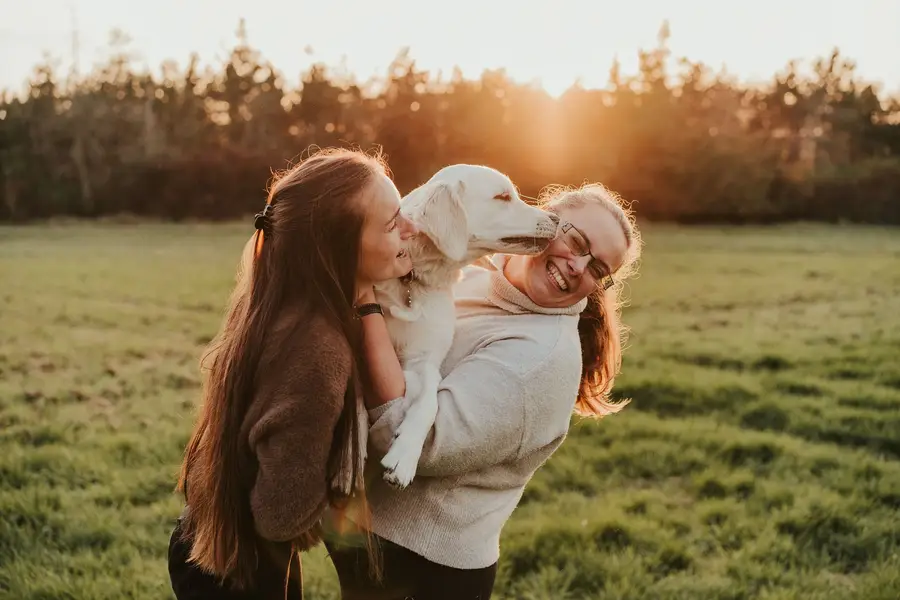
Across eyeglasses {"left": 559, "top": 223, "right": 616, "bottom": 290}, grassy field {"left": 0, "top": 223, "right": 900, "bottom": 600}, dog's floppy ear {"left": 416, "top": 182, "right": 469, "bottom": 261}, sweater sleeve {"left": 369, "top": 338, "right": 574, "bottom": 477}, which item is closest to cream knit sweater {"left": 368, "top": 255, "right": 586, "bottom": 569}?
sweater sleeve {"left": 369, "top": 338, "right": 574, "bottom": 477}

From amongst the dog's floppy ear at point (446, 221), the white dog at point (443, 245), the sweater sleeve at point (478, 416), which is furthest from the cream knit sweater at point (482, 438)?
the dog's floppy ear at point (446, 221)

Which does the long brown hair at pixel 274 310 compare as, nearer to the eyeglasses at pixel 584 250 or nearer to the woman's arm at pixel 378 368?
the woman's arm at pixel 378 368

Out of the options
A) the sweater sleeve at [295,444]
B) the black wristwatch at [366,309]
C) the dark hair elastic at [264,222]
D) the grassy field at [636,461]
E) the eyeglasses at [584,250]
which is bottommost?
the grassy field at [636,461]

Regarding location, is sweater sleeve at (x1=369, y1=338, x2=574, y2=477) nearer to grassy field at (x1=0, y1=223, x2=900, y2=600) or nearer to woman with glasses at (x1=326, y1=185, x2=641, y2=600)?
woman with glasses at (x1=326, y1=185, x2=641, y2=600)

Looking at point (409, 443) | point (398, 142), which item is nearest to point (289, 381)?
point (409, 443)

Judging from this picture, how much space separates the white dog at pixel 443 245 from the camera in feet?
8.31

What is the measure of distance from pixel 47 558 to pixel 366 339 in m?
2.72

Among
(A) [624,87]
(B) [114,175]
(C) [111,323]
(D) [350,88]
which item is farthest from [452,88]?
(C) [111,323]

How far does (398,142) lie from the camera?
107ft

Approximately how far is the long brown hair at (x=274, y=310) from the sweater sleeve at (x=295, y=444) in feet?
0.36

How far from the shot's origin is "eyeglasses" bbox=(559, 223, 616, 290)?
2.61 meters

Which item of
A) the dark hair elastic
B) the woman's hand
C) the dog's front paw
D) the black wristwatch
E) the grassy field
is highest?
the dark hair elastic

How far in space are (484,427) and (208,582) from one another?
84 cm

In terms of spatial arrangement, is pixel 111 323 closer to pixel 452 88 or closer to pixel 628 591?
pixel 628 591
